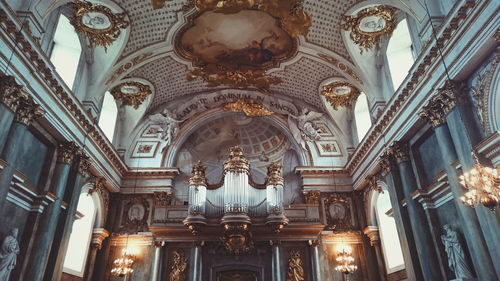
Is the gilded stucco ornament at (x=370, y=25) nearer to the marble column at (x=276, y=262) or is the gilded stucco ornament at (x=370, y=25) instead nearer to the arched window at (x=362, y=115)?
the arched window at (x=362, y=115)

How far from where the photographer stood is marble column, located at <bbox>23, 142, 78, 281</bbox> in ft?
30.1

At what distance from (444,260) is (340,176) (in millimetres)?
6557

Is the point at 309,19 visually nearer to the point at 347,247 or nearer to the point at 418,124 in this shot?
the point at 418,124

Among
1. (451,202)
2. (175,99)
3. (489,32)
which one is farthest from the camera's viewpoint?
(175,99)

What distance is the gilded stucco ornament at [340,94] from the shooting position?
601 inches

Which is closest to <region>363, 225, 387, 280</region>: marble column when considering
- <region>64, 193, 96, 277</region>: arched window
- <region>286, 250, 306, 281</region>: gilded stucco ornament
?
<region>286, 250, 306, 281</region>: gilded stucco ornament

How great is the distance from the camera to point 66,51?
11.6m

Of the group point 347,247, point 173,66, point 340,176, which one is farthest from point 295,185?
point 173,66

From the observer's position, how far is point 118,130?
1586 cm

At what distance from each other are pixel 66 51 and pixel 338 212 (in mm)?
11863

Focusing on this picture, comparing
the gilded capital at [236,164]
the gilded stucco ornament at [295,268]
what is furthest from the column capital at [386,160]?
the gilded capital at [236,164]

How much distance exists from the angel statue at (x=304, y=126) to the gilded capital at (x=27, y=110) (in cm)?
1073

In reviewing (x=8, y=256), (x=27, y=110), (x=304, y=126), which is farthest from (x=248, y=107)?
(x=8, y=256)

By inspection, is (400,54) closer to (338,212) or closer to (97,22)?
(338,212)
